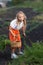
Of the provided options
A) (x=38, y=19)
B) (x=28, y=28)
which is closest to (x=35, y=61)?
(x=28, y=28)

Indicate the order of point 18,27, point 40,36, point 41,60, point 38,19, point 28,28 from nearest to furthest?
point 41,60 < point 18,27 < point 40,36 < point 28,28 < point 38,19

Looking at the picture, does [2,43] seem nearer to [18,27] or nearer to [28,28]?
[18,27]

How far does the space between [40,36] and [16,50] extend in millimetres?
1635

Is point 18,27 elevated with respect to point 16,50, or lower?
elevated

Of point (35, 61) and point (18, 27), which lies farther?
point (18, 27)

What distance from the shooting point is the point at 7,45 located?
382 inches

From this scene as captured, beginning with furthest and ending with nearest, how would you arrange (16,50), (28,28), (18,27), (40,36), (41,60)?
(28,28)
(40,36)
(16,50)
(18,27)
(41,60)

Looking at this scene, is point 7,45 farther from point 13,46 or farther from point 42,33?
point 42,33

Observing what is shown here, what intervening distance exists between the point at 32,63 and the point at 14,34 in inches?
63.0

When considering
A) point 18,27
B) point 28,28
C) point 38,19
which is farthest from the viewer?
point 38,19

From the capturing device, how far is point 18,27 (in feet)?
30.0

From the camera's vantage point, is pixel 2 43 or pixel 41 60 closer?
pixel 41 60

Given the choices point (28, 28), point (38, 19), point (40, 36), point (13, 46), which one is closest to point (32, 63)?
point (13, 46)

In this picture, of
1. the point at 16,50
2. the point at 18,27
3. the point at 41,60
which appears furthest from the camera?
the point at 16,50
